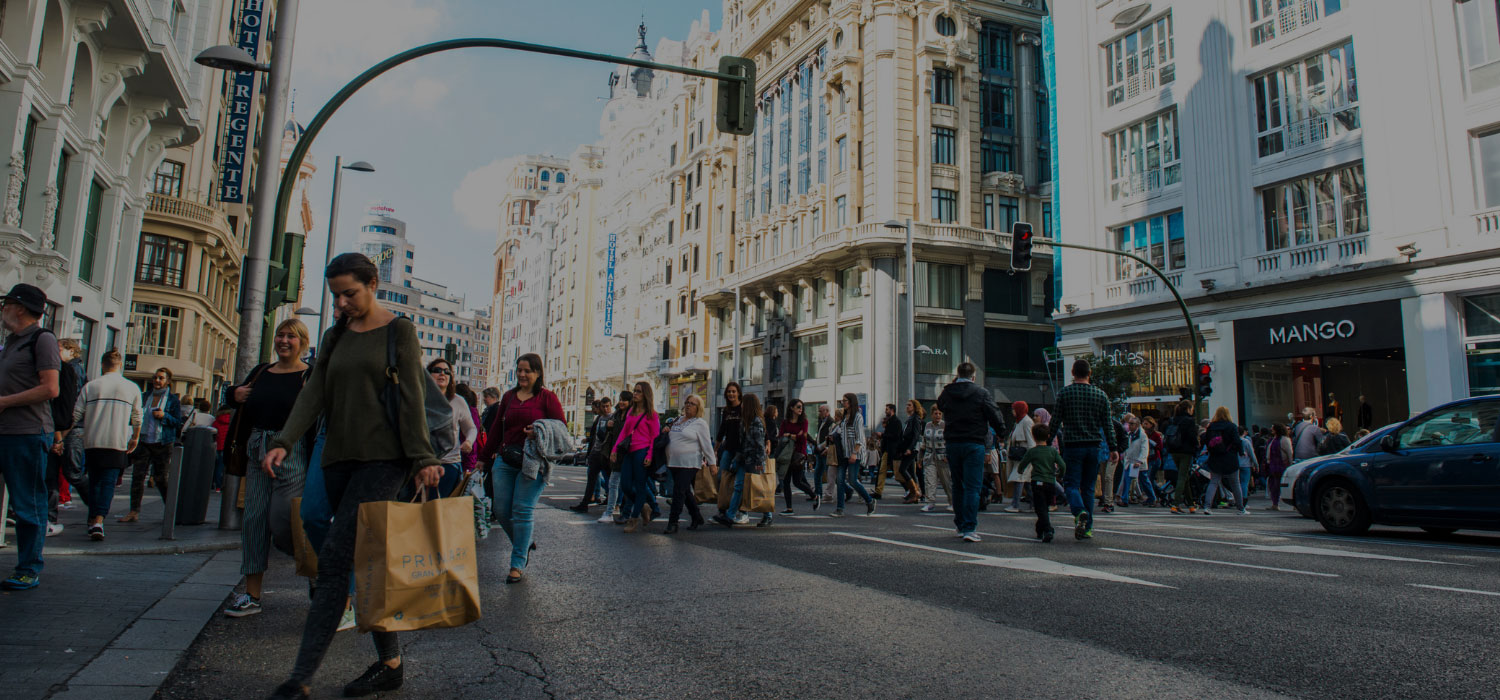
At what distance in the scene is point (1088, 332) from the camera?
28000mm

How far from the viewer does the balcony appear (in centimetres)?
2086

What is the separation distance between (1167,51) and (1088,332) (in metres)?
8.20

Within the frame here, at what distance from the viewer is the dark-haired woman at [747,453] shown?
1090cm

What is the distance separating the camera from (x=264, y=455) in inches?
196

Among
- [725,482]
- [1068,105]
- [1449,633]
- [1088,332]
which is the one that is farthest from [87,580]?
[1068,105]

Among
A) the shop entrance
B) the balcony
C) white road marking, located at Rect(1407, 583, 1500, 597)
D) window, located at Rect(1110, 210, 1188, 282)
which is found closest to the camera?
white road marking, located at Rect(1407, 583, 1500, 597)

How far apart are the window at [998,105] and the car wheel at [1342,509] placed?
33207mm

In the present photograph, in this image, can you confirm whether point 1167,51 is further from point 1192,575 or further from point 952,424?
point 1192,575

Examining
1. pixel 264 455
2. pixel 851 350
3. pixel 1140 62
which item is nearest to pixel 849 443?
pixel 264 455

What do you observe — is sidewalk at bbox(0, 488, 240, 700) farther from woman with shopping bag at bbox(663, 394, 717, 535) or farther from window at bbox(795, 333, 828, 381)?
window at bbox(795, 333, 828, 381)

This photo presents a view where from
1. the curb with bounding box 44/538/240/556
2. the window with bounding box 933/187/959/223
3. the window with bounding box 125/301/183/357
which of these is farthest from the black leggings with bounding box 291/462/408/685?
the window with bounding box 933/187/959/223

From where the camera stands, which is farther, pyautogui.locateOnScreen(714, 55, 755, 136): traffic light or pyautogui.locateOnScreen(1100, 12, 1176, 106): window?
pyautogui.locateOnScreen(1100, 12, 1176, 106): window

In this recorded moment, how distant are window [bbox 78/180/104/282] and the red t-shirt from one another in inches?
664

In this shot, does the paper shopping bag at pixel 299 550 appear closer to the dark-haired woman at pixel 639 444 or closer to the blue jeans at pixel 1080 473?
the dark-haired woman at pixel 639 444
